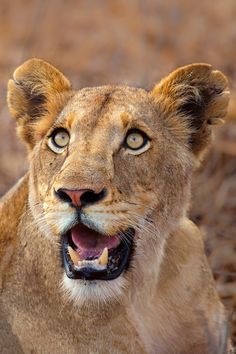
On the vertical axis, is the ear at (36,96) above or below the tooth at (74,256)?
above

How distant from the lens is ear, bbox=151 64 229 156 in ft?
16.7

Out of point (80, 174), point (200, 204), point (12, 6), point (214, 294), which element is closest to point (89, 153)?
point (80, 174)

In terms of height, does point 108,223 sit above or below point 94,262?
above

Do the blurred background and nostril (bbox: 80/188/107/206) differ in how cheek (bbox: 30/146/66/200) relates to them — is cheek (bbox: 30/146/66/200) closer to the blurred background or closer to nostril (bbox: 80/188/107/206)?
nostril (bbox: 80/188/107/206)

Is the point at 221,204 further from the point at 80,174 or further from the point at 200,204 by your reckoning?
the point at 80,174

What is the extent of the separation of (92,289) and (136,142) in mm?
629

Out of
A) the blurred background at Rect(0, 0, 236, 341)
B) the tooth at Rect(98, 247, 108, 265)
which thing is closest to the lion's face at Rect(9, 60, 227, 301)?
the tooth at Rect(98, 247, 108, 265)

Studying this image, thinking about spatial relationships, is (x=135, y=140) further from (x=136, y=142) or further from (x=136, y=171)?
(x=136, y=171)

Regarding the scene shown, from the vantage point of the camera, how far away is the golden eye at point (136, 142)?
4750 mm

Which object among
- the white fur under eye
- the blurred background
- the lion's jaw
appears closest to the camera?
the lion's jaw

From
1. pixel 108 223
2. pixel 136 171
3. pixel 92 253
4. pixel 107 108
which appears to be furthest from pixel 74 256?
pixel 107 108

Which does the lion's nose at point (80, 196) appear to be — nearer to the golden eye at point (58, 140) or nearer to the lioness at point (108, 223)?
the lioness at point (108, 223)

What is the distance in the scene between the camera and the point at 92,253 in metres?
4.52

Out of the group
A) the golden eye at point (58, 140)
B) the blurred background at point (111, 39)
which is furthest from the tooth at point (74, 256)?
the blurred background at point (111, 39)
